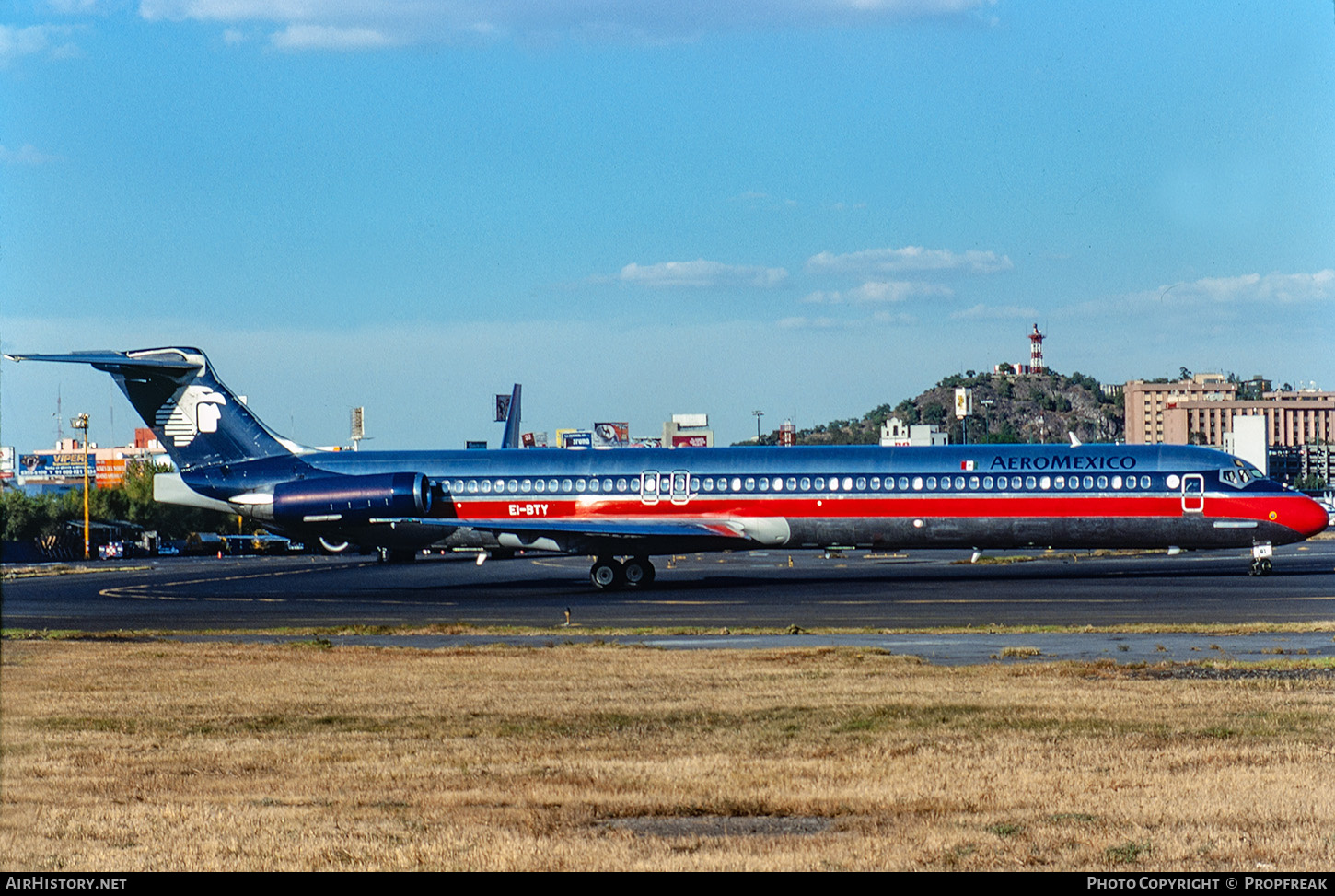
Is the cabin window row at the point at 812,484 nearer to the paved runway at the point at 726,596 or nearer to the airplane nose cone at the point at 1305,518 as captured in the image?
the paved runway at the point at 726,596

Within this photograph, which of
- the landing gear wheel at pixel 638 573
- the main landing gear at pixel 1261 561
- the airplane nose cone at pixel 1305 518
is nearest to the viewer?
the airplane nose cone at pixel 1305 518

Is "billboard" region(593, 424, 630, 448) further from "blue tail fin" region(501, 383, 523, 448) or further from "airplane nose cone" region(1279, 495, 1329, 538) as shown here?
"airplane nose cone" region(1279, 495, 1329, 538)

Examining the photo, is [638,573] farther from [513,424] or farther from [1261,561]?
[513,424]

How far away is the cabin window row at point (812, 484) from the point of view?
1725 inches

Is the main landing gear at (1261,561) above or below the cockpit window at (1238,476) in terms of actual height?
below

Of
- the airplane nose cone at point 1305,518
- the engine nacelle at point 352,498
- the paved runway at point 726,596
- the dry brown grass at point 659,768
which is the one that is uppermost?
the engine nacelle at point 352,498

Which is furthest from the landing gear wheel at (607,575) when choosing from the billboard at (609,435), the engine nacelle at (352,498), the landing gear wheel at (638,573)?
the billboard at (609,435)

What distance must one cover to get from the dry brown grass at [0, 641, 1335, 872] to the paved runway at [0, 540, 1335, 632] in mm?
10702

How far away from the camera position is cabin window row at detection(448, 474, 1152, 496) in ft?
144

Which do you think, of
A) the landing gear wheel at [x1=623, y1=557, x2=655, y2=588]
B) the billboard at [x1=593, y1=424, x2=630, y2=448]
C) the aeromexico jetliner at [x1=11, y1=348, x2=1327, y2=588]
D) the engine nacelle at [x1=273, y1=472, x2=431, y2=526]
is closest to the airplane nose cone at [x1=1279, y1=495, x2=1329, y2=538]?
the aeromexico jetliner at [x1=11, y1=348, x2=1327, y2=588]

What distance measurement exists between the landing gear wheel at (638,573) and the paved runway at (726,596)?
0.81 meters

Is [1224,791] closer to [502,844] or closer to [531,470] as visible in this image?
[502,844]

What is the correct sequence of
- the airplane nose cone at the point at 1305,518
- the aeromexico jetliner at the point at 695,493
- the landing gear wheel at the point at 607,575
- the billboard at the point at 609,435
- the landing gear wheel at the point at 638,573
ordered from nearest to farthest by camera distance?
the airplane nose cone at the point at 1305,518 < the aeromexico jetliner at the point at 695,493 < the landing gear wheel at the point at 607,575 < the landing gear wheel at the point at 638,573 < the billboard at the point at 609,435
